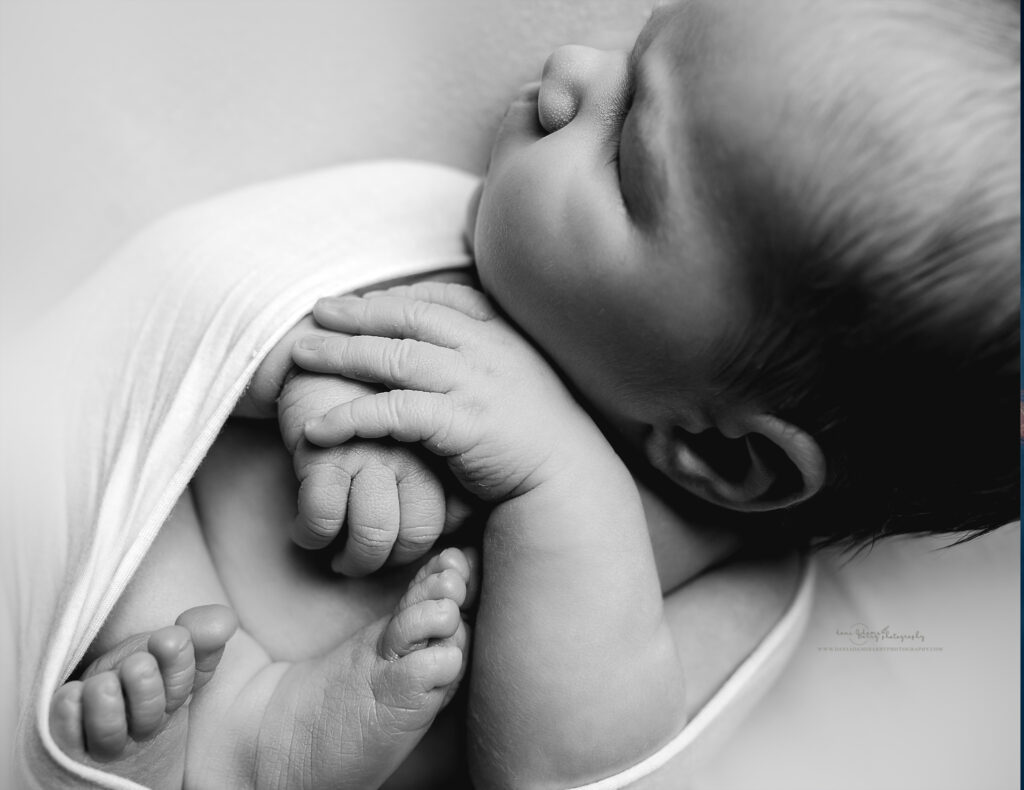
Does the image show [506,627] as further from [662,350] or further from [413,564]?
[662,350]

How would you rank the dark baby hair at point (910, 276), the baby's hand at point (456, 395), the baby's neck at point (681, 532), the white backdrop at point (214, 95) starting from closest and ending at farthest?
1. the dark baby hair at point (910, 276)
2. the baby's hand at point (456, 395)
3. the baby's neck at point (681, 532)
4. the white backdrop at point (214, 95)

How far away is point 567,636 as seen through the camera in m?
0.70

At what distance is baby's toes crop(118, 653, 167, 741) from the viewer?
0.62 meters

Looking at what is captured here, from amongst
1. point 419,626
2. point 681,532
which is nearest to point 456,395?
point 419,626

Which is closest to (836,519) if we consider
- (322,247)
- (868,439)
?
(868,439)

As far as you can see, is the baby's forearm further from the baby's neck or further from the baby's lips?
the baby's lips

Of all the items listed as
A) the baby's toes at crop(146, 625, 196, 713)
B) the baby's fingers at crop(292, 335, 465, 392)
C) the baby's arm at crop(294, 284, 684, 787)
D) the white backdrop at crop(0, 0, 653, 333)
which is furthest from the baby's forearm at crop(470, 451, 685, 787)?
the white backdrop at crop(0, 0, 653, 333)

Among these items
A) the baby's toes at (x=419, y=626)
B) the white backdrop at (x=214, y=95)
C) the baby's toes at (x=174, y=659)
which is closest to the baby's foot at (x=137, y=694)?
the baby's toes at (x=174, y=659)

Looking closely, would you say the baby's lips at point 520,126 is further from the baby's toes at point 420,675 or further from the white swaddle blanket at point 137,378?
the baby's toes at point 420,675

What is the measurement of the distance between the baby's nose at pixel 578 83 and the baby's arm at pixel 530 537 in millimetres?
178

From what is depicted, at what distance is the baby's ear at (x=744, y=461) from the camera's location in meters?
0.68

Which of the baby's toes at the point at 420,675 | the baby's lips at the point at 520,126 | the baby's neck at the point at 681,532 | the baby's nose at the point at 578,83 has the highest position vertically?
the baby's nose at the point at 578,83

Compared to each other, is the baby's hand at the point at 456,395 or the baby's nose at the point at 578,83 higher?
the baby's nose at the point at 578,83

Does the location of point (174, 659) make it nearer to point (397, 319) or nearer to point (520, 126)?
point (397, 319)
